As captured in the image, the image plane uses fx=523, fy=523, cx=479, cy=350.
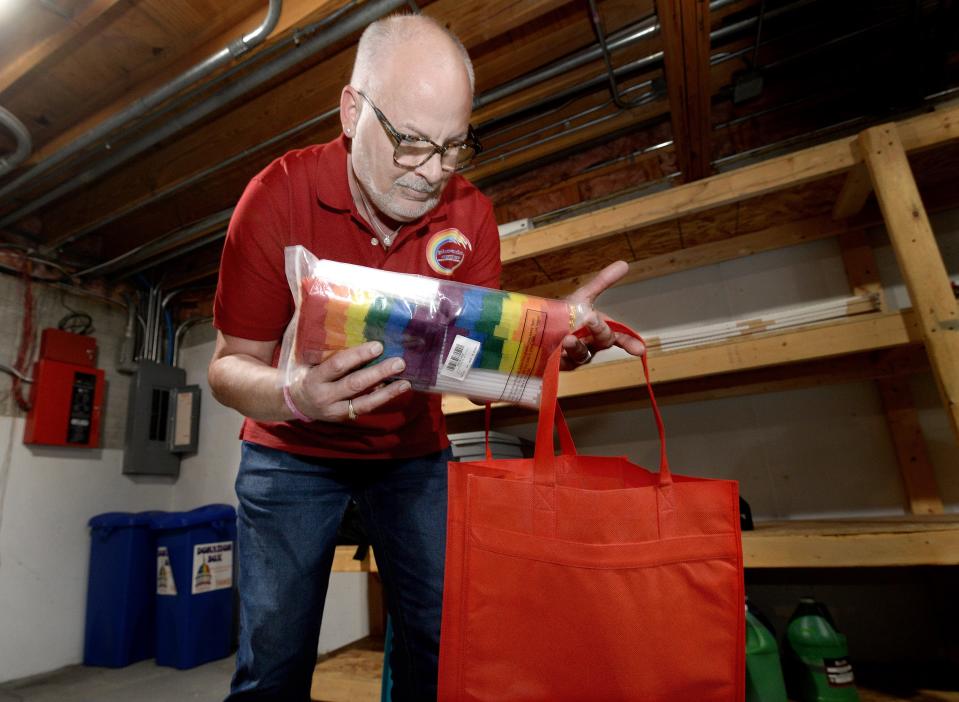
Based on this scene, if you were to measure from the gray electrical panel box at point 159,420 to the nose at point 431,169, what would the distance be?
3.02 m

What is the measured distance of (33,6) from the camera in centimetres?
174

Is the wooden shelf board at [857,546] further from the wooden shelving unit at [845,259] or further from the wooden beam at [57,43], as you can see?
the wooden beam at [57,43]

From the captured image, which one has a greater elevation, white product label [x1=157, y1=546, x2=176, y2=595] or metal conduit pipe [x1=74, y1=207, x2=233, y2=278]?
metal conduit pipe [x1=74, y1=207, x2=233, y2=278]

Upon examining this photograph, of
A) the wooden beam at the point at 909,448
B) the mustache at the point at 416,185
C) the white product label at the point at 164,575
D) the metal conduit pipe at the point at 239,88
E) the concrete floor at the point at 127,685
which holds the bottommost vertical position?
the concrete floor at the point at 127,685

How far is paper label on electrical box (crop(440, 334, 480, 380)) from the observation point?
72 cm

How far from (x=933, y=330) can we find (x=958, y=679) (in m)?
1.01

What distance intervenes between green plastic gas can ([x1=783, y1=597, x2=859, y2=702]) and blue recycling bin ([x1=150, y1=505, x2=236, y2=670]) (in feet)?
8.51

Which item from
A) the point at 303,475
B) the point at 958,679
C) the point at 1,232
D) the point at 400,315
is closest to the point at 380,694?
the point at 303,475

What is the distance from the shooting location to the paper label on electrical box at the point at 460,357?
722mm

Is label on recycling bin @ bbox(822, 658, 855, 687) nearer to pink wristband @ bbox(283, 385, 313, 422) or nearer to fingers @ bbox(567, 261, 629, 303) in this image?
fingers @ bbox(567, 261, 629, 303)

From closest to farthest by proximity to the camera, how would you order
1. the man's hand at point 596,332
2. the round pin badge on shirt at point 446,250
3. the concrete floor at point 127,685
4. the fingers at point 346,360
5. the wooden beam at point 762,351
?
1. the fingers at point 346,360
2. the man's hand at point 596,332
3. the round pin badge on shirt at point 446,250
4. the wooden beam at point 762,351
5. the concrete floor at point 127,685

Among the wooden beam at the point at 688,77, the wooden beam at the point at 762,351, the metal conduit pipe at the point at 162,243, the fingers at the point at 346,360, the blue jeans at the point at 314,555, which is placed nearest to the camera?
the fingers at the point at 346,360

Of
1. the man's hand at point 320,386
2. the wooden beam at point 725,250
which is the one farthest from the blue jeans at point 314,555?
the wooden beam at point 725,250

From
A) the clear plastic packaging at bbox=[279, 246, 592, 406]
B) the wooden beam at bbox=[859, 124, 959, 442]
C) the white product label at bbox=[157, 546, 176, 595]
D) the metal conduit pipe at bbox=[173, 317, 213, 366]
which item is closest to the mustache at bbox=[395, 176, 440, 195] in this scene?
the clear plastic packaging at bbox=[279, 246, 592, 406]
